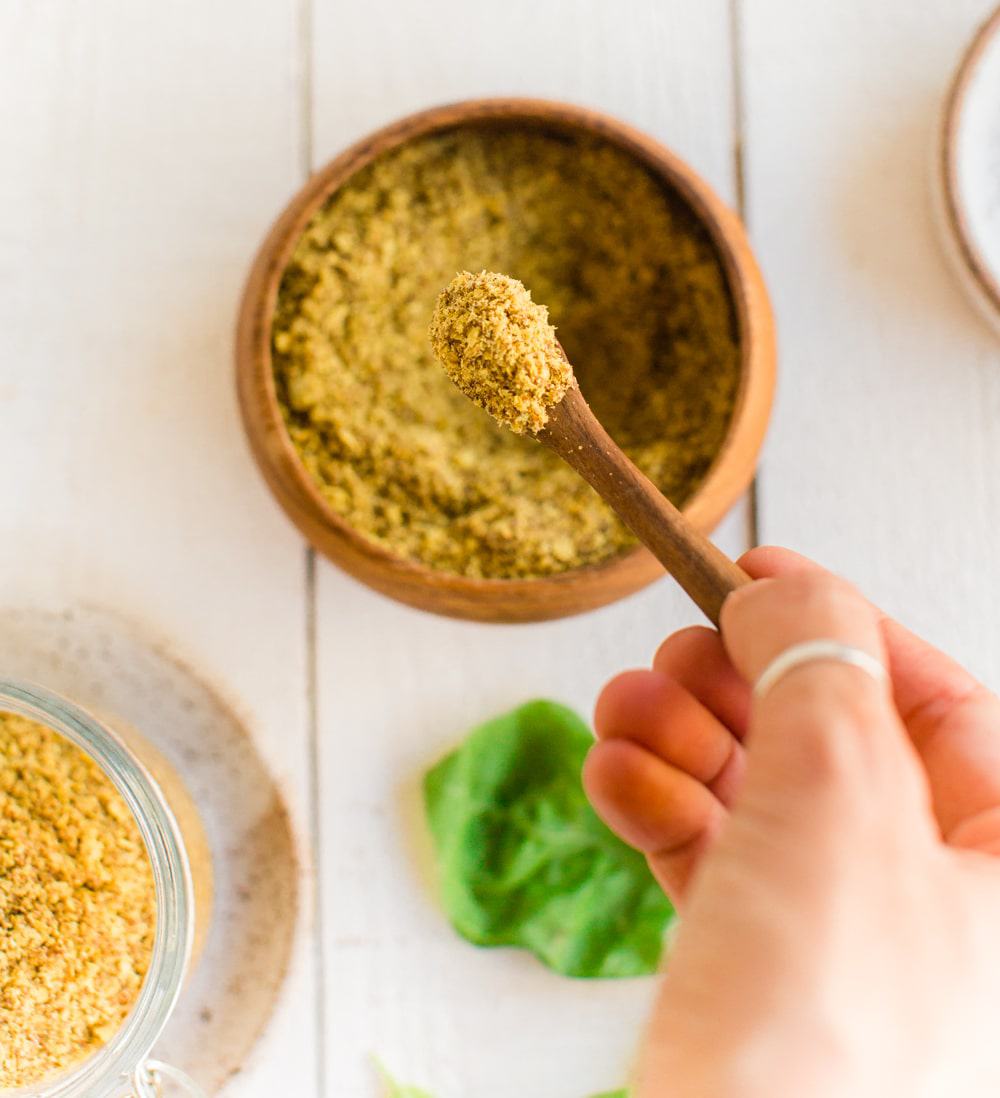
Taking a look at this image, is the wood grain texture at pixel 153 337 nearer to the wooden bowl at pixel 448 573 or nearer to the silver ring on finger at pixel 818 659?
the wooden bowl at pixel 448 573

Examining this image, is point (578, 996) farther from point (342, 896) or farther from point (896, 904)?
point (896, 904)

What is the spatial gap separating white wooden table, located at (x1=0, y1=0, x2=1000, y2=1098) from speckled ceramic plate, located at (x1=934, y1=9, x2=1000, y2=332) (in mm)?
46

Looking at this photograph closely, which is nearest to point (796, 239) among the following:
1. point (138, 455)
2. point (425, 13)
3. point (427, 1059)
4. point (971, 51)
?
point (971, 51)

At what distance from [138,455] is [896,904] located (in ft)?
1.98

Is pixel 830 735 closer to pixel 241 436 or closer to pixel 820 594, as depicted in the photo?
pixel 820 594

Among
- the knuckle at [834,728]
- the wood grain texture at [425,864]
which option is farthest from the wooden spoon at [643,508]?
the wood grain texture at [425,864]

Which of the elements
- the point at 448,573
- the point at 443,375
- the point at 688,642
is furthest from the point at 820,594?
the point at 443,375

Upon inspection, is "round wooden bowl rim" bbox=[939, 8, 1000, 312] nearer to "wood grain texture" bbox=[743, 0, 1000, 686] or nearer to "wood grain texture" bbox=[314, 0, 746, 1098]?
"wood grain texture" bbox=[743, 0, 1000, 686]

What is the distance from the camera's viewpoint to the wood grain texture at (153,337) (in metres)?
0.84

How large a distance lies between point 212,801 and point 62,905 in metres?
0.14

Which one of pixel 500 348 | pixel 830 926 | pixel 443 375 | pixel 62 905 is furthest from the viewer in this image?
pixel 443 375

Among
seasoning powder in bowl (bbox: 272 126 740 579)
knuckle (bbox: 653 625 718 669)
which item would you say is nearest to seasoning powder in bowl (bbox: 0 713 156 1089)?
seasoning powder in bowl (bbox: 272 126 740 579)

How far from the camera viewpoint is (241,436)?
0.85 m

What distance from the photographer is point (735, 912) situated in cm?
42
